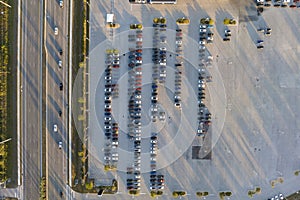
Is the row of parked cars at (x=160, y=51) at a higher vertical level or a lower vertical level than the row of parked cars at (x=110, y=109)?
higher

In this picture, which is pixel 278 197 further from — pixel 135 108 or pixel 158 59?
pixel 158 59

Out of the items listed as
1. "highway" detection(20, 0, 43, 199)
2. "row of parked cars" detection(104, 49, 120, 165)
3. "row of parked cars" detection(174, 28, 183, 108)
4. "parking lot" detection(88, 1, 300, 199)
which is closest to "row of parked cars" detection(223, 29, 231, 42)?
"parking lot" detection(88, 1, 300, 199)

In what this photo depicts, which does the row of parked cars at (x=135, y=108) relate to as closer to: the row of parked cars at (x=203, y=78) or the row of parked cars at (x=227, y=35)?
the row of parked cars at (x=203, y=78)

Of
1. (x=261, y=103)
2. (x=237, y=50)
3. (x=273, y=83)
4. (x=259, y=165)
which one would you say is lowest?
(x=259, y=165)

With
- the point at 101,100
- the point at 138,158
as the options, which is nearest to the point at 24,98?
the point at 101,100

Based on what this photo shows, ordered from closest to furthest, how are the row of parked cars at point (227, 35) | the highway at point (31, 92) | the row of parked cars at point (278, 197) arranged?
the row of parked cars at point (227, 35) → the row of parked cars at point (278, 197) → the highway at point (31, 92)

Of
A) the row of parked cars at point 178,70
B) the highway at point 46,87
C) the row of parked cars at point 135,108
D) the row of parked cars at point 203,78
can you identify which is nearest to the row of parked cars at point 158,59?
the row of parked cars at point 178,70

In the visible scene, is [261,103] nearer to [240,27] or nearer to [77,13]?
[240,27]
